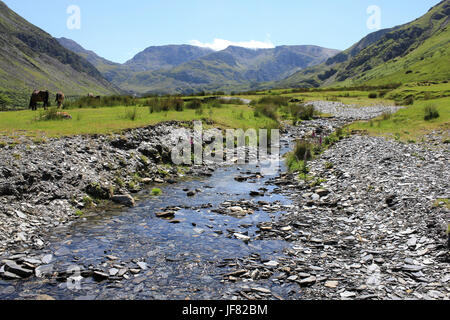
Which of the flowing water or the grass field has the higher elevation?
the grass field

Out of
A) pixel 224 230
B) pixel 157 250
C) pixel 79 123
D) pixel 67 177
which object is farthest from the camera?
pixel 79 123

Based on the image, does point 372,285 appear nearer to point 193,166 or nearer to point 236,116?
point 193,166

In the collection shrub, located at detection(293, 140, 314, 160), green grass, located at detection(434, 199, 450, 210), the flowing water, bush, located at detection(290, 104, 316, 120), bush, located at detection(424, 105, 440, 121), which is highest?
bush, located at detection(290, 104, 316, 120)

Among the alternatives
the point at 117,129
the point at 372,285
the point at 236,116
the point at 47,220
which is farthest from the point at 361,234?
the point at 236,116

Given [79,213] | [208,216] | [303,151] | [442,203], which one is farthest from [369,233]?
[303,151]

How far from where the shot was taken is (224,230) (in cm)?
1130

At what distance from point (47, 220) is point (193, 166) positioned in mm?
11643

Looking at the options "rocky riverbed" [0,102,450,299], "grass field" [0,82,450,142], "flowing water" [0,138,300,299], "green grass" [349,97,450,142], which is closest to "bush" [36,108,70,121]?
"grass field" [0,82,450,142]

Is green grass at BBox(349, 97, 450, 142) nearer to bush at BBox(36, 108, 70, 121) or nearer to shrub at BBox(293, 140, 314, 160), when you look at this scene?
shrub at BBox(293, 140, 314, 160)

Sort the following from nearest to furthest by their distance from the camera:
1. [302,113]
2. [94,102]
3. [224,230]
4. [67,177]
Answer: [224,230], [67,177], [94,102], [302,113]

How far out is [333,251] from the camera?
9.19 meters

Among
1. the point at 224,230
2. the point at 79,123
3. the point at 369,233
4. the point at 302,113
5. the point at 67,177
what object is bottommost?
the point at 224,230

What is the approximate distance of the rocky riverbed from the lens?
745 cm

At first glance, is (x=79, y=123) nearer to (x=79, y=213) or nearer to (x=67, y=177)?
(x=67, y=177)
